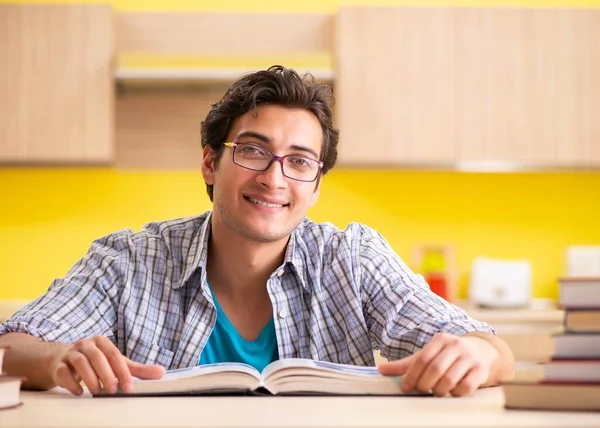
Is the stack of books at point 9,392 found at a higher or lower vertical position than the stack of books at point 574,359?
lower

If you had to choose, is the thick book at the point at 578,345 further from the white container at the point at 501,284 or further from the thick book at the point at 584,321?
the white container at the point at 501,284

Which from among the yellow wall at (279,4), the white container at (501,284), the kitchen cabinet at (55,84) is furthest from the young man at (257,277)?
the yellow wall at (279,4)

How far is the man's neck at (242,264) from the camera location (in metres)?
2.04

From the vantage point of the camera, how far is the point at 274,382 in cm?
137

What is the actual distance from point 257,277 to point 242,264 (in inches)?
1.9

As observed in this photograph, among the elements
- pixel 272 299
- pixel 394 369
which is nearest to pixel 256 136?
pixel 272 299

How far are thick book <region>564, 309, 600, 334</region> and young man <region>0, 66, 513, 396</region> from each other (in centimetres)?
62

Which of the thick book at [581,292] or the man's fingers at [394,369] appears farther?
the man's fingers at [394,369]

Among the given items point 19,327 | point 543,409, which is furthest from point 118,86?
point 543,409

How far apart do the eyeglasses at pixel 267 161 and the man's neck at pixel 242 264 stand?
169 millimetres

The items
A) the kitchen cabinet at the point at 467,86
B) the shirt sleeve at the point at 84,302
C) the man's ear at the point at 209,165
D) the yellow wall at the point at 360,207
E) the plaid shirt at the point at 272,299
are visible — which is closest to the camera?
the shirt sleeve at the point at 84,302

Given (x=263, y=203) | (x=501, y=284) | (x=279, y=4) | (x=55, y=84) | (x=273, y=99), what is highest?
(x=279, y=4)

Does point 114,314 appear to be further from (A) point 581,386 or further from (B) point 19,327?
(A) point 581,386

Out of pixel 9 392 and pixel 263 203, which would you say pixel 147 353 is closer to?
pixel 263 203
